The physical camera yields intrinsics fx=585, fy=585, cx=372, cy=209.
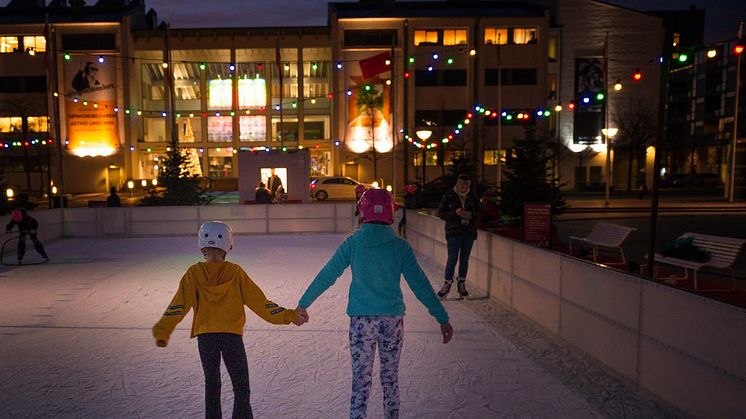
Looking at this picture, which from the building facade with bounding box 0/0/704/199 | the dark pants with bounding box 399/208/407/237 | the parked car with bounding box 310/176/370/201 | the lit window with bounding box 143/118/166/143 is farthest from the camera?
the lit window with bounding box 143/118/166/143

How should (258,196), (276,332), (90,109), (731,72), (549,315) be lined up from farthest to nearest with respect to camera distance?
1. (731,72)
2. (90,109)
3. (258,196)
4. (276,332)
5. (549,315)

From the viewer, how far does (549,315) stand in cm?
626

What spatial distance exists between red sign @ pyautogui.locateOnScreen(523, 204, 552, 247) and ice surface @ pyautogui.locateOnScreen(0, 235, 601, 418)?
3153mm

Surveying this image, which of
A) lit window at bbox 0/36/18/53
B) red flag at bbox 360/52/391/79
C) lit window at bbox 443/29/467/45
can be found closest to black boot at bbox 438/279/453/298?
red flag at bbox 360/52/391/79

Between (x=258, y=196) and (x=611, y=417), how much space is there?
637 inches

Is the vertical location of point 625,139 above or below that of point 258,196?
above

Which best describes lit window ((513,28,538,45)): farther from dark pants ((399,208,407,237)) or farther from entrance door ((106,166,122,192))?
dark pants ((399,208,407,237))

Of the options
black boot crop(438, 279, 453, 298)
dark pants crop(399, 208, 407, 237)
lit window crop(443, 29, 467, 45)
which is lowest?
black boot crop(438, 279, 453, 298)

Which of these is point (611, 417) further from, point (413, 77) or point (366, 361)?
point (413, 77)

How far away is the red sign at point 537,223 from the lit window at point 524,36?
37.6 metres

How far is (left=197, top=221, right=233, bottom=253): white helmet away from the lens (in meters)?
3.35

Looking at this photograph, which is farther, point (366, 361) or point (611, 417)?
point (611, 417)

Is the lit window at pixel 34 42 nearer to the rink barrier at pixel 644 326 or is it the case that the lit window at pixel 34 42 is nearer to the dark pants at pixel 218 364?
the rink barrier at pixel 644 326

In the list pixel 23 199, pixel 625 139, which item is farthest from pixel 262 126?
pixel 23 199
